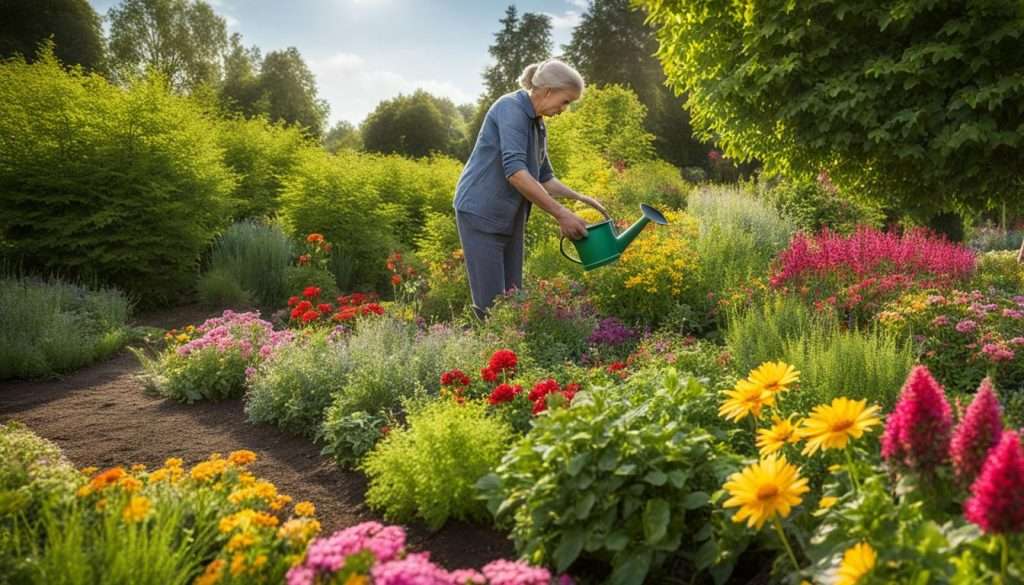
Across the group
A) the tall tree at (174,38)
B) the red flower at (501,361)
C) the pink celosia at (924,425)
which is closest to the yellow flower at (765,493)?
the pink celosia at (924,425)

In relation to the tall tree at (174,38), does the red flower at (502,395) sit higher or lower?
lower

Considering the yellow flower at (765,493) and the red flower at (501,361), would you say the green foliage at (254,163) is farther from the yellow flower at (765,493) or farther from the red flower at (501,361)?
the yellow flower at (765,493)

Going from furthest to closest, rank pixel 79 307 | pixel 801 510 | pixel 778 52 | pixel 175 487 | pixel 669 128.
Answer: pixel 669 128 → pixel 79 307 → pixel 778 52 → pixel 175 487 → pixel 801 510

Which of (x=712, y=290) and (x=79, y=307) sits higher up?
(x=712, y=290)

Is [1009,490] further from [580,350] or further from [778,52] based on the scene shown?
[778,52]

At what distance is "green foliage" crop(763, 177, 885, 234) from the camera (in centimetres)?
937

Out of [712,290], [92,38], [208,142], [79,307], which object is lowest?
[79,307]

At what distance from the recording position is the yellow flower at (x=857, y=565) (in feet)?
4.19

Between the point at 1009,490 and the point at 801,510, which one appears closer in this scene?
the point at 1009,490

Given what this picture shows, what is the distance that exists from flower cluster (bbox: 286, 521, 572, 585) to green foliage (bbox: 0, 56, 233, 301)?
22.8 feet

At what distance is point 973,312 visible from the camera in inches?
134

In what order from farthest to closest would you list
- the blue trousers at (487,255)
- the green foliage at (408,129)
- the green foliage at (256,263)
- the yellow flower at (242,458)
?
the green foliage at (408,129) → the green foliage at (256,263) → the blue trousers at (487,255) → the yellow flower at (242,458)

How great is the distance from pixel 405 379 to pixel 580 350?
1.26 meters

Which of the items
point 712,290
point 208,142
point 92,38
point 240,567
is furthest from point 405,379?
point 92,38
